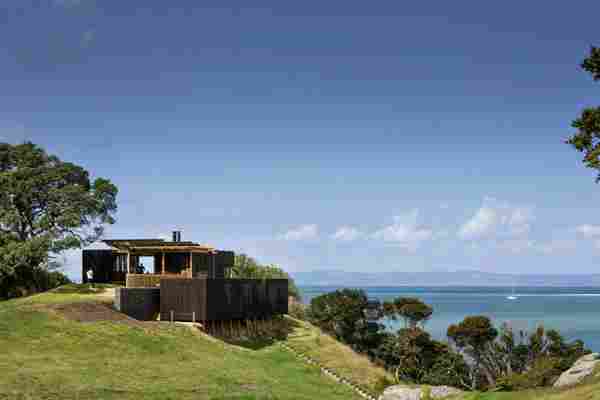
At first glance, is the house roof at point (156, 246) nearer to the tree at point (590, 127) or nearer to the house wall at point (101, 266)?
the house wall at point (101, 266)

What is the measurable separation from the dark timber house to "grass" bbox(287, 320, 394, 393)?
287cm

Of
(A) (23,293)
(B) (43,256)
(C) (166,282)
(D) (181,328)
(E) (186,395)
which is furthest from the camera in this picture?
(A) (23,293)

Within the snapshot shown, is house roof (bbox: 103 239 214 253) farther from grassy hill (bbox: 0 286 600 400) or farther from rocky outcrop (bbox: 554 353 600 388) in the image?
rocky outcrop (bbox: 554 353 600 388)

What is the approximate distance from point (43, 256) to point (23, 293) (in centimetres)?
401

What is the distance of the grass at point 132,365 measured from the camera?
1830 centimetres

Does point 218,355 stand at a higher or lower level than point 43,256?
lower

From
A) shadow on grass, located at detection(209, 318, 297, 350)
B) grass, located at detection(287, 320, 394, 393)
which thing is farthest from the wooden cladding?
grass, located at detection(287, 320, 394, 393)

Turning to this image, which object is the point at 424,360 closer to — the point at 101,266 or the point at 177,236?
the point at 177,236

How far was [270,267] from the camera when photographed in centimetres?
5881

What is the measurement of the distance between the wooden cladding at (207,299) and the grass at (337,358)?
3.22 meters

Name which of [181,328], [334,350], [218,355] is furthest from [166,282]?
[334,350]

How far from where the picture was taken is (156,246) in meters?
35.3

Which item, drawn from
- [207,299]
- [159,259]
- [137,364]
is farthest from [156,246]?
[137,364]

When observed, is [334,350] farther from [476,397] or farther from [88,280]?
[476,397]
